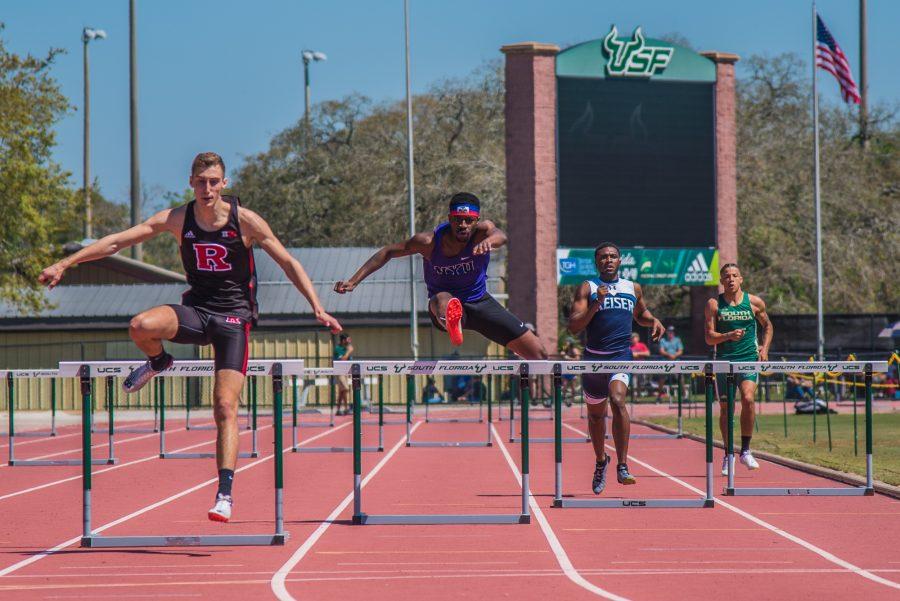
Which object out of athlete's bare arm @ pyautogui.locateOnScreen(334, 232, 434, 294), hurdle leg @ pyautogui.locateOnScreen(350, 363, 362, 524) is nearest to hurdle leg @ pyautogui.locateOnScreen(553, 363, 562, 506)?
athlete's bare arm @ pyautogui.locateOnScreen(334, 232, 434, 294)

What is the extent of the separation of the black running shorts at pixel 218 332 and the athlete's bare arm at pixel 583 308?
380cm

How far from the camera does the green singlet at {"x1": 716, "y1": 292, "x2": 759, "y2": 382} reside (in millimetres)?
12914

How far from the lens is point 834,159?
50.3 meters

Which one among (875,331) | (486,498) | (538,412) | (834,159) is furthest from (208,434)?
(834,159)

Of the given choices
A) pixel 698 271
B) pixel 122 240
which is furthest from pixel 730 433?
pixel 698 271

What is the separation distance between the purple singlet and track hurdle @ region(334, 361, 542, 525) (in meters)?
0.58

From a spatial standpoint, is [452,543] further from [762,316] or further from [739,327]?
[762,316]

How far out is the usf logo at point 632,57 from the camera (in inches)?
1299

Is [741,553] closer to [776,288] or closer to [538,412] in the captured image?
[538,412]

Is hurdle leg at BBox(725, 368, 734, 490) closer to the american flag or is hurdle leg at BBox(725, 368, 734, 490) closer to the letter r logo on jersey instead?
the letter r logo on jersey

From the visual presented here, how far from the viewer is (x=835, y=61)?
119 feet

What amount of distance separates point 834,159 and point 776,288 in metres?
6.33

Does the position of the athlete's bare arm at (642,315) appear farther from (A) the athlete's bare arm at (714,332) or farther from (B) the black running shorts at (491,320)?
(B) the black running shorts at (491,320)

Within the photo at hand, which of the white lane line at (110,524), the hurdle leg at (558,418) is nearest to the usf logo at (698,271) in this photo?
the white lane line at (110,524)
